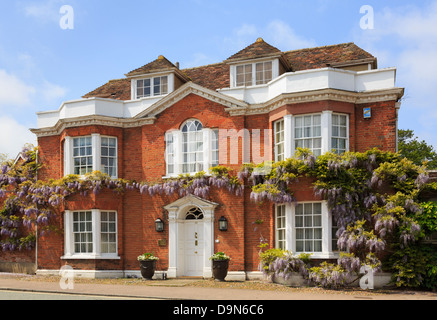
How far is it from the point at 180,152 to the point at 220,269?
4.72 metres

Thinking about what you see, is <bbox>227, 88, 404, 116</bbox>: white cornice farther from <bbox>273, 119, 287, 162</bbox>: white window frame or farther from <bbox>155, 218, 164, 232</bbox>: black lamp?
<bbox>155, 218, 164, 232</bbox>: black lamp

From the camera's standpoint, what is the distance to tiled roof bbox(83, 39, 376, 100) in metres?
19.8

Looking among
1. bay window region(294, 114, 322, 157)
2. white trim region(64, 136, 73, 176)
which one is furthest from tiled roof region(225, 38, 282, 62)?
white trim region(64, 136, 73, 176)

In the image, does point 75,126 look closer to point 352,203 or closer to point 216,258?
point 216,258

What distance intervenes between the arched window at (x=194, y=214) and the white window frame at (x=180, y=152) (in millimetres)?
1409

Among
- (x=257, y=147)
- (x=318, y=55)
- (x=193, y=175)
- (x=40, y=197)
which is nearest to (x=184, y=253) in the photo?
(x=193, y=175)

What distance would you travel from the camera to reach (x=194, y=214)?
19375 millimetres

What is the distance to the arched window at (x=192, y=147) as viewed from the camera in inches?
758

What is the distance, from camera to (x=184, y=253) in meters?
19.2

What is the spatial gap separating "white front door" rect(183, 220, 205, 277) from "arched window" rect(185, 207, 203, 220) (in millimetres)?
206

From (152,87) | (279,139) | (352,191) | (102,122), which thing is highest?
(152,87)

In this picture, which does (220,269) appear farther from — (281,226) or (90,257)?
(90,257)

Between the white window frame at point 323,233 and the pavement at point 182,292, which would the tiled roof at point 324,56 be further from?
the pavement at point 182,292

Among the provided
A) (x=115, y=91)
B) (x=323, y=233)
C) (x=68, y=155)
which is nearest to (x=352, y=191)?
(x=323, y=233)
